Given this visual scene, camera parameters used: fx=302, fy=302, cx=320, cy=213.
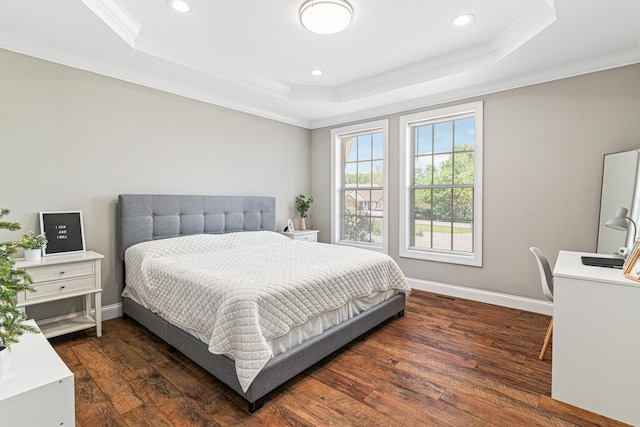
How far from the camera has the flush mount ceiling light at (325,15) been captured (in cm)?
217

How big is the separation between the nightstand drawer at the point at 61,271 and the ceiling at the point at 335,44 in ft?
5.92

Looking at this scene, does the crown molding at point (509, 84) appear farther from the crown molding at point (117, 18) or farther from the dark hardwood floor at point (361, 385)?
the crown molding at point (117, 18)

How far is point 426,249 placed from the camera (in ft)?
13.4

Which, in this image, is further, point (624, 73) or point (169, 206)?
point (169, 206)

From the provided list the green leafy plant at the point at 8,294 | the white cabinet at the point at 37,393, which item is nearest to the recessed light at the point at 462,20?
the green leafy plant at the point at 8,294

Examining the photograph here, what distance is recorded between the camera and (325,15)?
7.27 feet

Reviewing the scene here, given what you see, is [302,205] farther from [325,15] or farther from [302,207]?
[325,15]

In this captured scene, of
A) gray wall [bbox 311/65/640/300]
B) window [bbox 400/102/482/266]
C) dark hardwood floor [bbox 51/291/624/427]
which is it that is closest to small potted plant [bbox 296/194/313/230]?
→ window [bbox 400/102/482/266]

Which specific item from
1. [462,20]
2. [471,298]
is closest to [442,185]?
[471,298]

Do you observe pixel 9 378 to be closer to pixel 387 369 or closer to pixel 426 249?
pixel 387 369

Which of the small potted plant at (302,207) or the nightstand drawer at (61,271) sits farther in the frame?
the small potted plant at (302,207)

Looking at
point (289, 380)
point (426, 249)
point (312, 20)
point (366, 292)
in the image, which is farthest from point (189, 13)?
point (426, 249)

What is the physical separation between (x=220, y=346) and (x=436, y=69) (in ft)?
10.7

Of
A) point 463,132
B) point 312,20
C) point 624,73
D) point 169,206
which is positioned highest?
point 312,20
